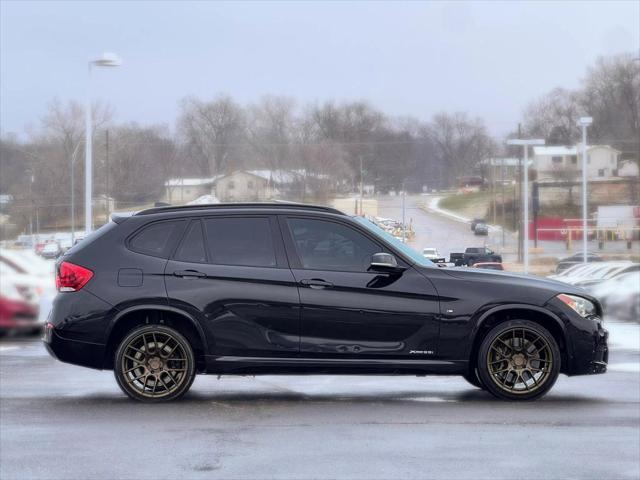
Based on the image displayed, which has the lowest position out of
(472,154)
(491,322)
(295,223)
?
(491,322)

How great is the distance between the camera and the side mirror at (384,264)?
8.08 meters

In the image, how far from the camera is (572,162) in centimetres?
2361

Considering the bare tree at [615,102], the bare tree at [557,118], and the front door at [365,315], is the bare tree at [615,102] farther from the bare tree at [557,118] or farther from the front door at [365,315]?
the front door at [365,315]

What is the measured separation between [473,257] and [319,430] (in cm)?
249

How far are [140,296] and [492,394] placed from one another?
9.51 ft

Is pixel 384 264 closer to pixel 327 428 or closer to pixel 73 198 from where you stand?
pixel 327 428

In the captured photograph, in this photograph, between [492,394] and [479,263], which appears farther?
[479,263]

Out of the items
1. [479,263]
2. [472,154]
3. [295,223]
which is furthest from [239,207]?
[472,154]

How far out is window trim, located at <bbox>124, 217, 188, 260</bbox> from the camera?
8.45 meters

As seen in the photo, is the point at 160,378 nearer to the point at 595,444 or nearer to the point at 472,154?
the point at 595,444

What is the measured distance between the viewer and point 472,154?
11.5 meters

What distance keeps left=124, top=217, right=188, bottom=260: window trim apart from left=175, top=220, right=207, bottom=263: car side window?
59 mm

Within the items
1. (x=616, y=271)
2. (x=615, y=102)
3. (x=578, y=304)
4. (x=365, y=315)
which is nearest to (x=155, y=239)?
(x=365, y=315)

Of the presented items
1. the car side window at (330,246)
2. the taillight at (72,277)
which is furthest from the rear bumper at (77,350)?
the car side window at (330,246)
